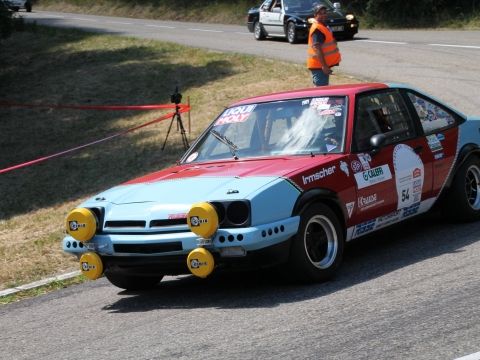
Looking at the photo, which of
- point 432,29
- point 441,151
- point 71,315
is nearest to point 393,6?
point 432,29

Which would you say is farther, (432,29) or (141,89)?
(432,29)

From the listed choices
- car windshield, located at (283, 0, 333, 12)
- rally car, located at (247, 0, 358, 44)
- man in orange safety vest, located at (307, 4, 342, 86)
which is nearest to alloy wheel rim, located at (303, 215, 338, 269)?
man in orange safety vest, located at (307, 4, 342, 86)

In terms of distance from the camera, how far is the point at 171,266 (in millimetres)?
7082

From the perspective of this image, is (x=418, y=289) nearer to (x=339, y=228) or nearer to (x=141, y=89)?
(x=339, y=228)

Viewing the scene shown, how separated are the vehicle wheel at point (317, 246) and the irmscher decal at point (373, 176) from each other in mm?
451

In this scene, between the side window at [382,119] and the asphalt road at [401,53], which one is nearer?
the side window at [382,119]

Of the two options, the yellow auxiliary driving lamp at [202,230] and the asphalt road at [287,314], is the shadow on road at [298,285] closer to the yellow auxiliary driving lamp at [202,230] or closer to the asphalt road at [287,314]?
the asphalt road at [287,314]

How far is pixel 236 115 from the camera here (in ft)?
28.3

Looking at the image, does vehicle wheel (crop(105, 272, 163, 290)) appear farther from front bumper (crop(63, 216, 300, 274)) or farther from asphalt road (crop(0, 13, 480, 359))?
front bumper (crop(63, 216, 300, 274))

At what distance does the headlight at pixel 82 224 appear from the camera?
7383 millimetres

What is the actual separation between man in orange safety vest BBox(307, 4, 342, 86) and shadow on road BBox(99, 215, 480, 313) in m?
5.14

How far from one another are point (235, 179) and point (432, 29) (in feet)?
86.2

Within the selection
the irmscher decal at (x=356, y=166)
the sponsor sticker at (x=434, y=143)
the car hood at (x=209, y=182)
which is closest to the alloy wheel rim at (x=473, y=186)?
the sponsor sticker at (x=434, y=143)

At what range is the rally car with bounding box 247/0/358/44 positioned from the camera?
27875 millimetres
